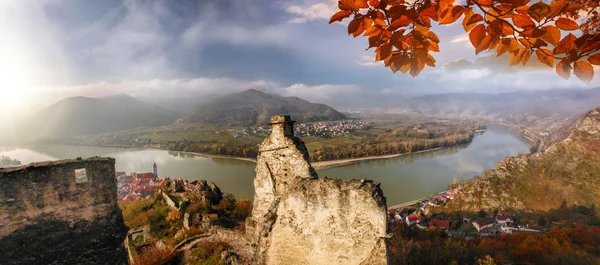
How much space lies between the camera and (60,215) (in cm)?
687

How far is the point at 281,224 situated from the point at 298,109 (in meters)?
109

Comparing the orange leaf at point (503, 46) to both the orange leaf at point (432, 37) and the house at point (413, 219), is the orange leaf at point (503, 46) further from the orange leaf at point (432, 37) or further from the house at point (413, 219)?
the house at point (413, 219)

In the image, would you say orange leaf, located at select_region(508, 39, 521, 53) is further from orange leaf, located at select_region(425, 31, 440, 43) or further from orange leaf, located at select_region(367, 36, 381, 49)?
orange leaf, located at select_region(367, 36, 381, 49)

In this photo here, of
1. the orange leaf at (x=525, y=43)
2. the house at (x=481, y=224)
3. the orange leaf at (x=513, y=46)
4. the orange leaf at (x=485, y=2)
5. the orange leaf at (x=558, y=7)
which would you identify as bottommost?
the house at (x=481, y=224)

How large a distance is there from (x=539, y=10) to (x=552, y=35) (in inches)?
5.5

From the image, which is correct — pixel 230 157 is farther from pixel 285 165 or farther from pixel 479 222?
pixel 285 165

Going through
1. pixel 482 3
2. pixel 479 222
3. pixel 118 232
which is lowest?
pixel 479 222

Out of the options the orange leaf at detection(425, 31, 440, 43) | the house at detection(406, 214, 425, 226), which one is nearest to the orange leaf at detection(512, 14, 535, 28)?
the orange leaf at detection(425, 31, 440, 43)

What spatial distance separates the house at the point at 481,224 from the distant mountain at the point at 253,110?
6141 cm

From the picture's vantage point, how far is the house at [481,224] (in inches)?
978

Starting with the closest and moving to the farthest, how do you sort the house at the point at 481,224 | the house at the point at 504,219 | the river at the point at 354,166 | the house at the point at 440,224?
the house at the point at 440,224 → the house at the point at 481,224 → the house at the point at 504,219 → the river at the point at 354,166

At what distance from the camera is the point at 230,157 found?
176ft

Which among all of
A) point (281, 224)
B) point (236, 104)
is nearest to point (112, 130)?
point (236, 104)

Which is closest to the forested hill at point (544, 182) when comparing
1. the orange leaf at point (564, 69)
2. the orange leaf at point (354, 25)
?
the orange leaf at point (564, 69)
